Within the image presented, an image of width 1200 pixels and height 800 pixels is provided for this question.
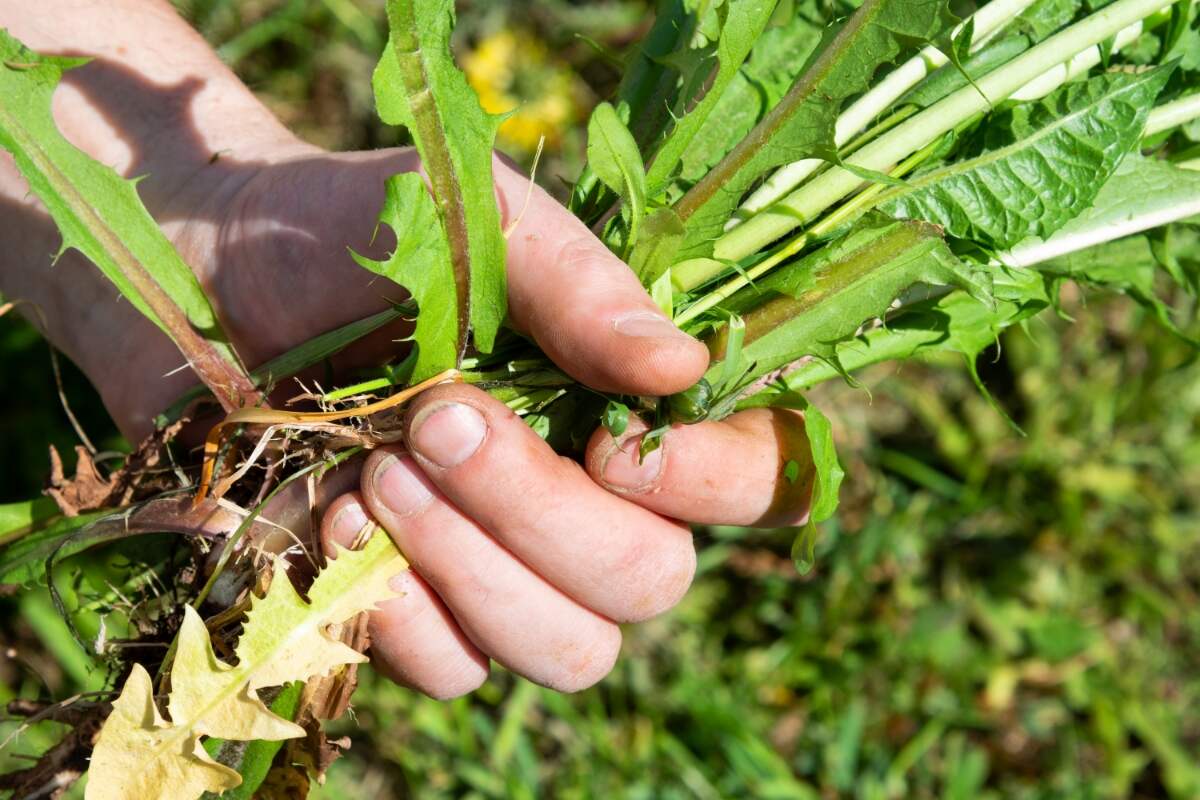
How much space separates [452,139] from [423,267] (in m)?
0.14

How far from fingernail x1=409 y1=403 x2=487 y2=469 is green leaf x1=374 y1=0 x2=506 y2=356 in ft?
0.29

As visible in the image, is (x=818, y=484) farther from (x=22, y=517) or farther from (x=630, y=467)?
(x=22, y=517)

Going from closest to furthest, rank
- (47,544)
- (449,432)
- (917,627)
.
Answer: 1. (449,432)
2. (47,544)
3. (917,627)

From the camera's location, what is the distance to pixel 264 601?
3.73 ft

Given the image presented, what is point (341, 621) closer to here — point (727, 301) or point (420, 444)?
point (420, 444)

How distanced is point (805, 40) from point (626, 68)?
10.2 inches

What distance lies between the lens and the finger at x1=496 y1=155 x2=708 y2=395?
1.13 meters

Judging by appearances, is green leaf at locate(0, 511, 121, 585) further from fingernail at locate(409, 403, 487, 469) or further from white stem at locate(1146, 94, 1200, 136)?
white stem at locate(1146, 94, 1200, 136)

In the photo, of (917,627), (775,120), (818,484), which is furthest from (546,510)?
(917,627)

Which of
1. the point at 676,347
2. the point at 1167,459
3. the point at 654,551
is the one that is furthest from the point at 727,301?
the point at 1167,459

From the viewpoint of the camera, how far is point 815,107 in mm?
1200

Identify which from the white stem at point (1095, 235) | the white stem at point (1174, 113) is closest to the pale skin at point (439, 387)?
the white stem at point (1095, 235)

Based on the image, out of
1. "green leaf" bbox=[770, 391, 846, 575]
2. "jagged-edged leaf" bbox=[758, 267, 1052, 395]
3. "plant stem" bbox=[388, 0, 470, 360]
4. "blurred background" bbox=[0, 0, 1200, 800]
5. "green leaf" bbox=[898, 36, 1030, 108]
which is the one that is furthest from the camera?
"blurred background" bbox=[0, 0, 1200, 800]

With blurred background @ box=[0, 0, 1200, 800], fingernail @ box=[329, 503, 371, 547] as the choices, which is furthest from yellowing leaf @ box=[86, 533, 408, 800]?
blurred background @ box=[0, 0, 1200, 800]
